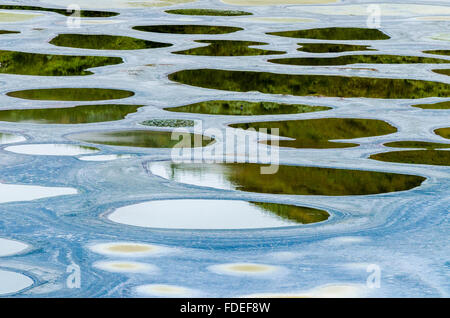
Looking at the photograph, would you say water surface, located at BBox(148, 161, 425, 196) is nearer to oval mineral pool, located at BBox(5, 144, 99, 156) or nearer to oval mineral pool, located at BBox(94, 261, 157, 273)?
oval mineral pool, located at BBox(5, 144, 99, 156)

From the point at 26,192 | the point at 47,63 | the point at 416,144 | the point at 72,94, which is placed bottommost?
the point at 47,63

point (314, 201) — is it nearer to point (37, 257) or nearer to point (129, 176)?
point (129, 176)

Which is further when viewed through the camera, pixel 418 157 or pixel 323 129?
pixel 323 129

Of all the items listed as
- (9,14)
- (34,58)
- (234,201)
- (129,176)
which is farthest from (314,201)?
(9,14)

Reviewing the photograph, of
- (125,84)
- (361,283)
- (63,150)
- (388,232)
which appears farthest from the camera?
(125,84)

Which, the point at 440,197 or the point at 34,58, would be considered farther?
the point at 34,58

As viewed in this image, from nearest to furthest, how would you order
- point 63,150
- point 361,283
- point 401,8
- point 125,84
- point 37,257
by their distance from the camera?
point 361,283 < point 37,257 < point 63,150 < point 125,84 < point 401,8

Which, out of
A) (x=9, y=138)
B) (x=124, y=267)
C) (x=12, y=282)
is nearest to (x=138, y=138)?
(x=9, y=138)

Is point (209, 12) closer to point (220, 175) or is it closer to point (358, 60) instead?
point (358, 60)
